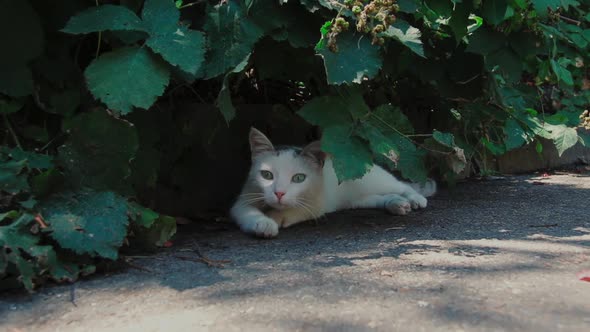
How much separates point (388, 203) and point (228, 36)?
135cm

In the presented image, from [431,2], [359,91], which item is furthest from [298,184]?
[431,2]

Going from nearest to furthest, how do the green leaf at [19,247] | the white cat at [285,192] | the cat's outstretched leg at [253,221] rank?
the green leaf at [19,247], the cat's outstretched leg at [253,221], the white cat at [285,192]

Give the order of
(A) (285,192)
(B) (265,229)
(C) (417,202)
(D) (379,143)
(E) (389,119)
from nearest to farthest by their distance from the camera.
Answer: (D) (379,143), (E) (389,119), (B) (265,229), (A) (285,192), (C) (417,202)

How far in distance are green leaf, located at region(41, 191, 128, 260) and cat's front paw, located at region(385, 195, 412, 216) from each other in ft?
4.95

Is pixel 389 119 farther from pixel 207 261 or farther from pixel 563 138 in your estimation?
pixel 563 138

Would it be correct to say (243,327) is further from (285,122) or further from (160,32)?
(285,122)

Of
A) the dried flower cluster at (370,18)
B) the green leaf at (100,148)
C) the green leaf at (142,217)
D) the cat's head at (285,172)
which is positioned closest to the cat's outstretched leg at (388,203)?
the cat's head at (285,172)

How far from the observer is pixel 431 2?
2070 millimetres

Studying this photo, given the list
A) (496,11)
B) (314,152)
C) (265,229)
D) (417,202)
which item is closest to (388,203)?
(417,202)

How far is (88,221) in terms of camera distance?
1617 millimetres

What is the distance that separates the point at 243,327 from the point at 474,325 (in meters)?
0.49

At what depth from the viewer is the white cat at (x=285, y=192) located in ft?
8.18

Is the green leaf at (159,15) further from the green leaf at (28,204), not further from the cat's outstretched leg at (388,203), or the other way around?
the cat's outstretched leg at (388,203)

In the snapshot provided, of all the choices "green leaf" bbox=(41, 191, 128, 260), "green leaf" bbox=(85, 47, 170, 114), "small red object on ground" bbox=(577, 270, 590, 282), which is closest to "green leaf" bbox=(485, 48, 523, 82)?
"small red object on ground" bbox=(577, 270, 590, 282)
